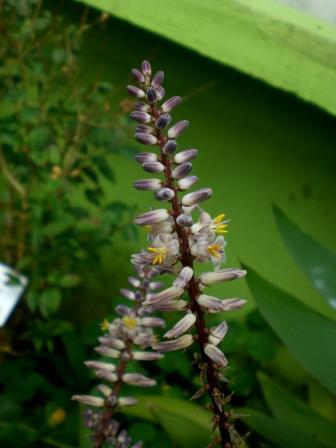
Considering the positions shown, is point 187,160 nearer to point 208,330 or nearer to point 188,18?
point 208,330

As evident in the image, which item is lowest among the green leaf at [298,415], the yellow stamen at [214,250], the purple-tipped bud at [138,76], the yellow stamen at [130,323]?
the green leaf at [298,415]

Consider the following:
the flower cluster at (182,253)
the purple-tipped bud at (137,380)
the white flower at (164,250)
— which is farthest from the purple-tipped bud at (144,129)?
the purple-tipped bud at (137,380)

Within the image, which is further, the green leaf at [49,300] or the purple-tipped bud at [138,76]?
the green leaf at [49,300]

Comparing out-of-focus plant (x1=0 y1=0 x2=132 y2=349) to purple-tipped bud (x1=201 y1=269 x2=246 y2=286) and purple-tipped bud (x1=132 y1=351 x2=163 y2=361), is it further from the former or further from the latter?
purple-tipped bud (x1=201 y1=269 x2=246 y2=286)

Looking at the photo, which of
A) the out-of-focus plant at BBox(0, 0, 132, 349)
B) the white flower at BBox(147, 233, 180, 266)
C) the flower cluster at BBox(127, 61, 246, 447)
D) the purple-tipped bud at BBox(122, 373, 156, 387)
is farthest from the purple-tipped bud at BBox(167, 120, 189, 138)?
the out-of-focus plant at BBox(0, 0, 132, 349)

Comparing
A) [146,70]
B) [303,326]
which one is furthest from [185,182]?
[303,326]

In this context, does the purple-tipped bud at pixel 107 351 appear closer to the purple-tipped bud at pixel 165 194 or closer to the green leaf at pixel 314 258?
the purple-tipped bud at pixel 165 194
